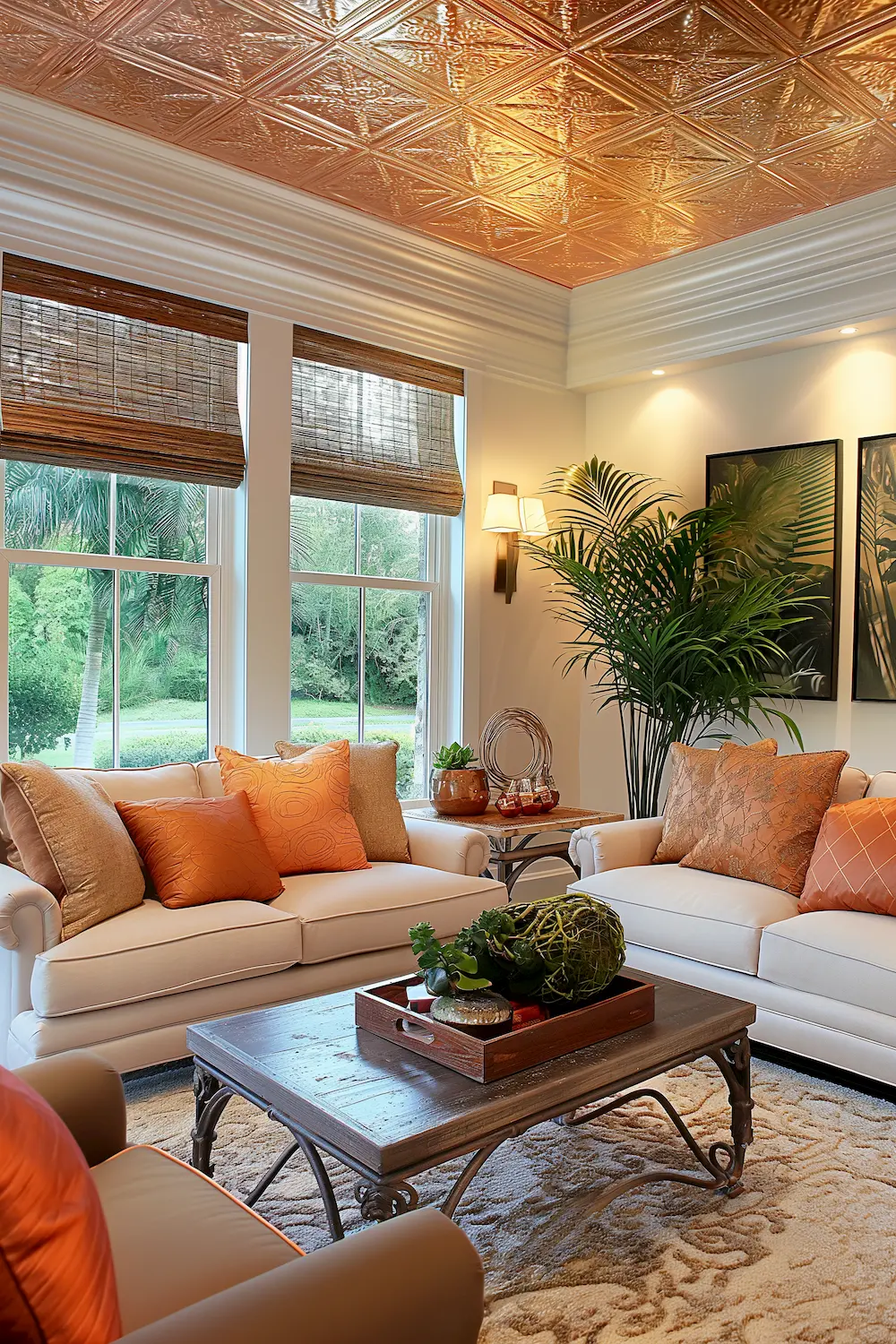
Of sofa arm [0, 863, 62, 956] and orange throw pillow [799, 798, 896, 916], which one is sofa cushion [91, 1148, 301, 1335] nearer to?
sofa arm [0, 863, 62, 956]

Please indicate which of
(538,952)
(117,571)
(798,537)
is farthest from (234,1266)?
(798,537)

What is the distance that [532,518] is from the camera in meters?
4.80

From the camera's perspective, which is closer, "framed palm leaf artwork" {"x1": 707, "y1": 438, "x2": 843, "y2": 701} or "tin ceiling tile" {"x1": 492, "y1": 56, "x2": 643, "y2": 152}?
"tin ceiling tile" {"x1": 492, "y1": 56, "x2": 643, "y2": 152}

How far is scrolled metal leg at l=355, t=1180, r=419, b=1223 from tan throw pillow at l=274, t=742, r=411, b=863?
1.96 m

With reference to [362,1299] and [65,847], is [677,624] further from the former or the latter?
[362,1299]

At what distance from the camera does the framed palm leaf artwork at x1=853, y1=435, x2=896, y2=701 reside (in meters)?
4.10

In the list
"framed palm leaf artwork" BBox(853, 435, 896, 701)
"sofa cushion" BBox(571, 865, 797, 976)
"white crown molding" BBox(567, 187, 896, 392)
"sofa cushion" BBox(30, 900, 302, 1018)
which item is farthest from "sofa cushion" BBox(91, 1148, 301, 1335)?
"white crown molding" BBox(567, 187, 896, 392)

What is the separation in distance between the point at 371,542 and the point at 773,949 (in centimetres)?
250

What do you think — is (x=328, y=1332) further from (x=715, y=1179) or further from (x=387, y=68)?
(x=387, y=68)

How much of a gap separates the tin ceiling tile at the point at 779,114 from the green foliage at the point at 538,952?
2570 millimetres

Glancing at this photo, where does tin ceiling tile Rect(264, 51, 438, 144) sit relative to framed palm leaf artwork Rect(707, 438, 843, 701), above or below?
above

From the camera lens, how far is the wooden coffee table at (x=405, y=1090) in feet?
5.48

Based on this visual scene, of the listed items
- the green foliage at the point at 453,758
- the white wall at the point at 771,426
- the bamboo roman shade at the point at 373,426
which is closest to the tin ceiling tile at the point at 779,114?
the white wall at the point at 771,426

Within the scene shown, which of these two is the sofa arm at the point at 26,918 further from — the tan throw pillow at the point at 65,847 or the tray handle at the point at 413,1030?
the tray handle at the point at 413,1030
